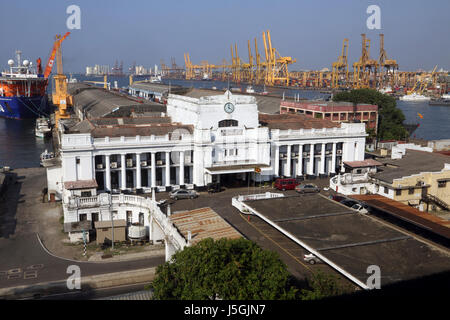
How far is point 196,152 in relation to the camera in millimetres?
45531

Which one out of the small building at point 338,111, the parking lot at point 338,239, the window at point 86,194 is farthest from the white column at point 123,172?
the small building at point 338,111

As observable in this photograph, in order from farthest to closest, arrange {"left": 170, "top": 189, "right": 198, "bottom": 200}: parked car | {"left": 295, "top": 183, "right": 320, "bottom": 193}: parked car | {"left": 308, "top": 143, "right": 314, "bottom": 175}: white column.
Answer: {"left": 308, "top": 143, "right": 314, "bottom": 175}: white column
{"left": 295, "top": 183, "right": 320, "bottom": 193}: parked car
{"left": 170, "top": 189, "right": 198, "bottom": 200}: parked car

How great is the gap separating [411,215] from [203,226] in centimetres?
1642

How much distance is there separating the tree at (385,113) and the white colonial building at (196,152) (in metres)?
32.9

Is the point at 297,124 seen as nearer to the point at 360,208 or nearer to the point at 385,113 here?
the point at 360,208

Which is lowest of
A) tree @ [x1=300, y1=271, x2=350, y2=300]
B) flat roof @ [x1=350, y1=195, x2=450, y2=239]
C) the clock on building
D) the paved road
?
the paved road

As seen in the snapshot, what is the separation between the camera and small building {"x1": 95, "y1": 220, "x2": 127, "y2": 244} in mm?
38094

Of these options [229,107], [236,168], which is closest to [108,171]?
[236,168]

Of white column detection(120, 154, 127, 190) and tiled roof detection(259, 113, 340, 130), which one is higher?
tiled roof detection(259, 113, 340, 130)

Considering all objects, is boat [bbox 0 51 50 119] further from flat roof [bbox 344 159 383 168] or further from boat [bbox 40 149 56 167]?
flat roof [bbox 344 159 383 168]

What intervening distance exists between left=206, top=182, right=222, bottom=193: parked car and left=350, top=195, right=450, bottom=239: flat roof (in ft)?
41.1

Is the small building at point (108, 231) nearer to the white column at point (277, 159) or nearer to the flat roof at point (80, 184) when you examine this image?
the flat roof at point (80, 184)

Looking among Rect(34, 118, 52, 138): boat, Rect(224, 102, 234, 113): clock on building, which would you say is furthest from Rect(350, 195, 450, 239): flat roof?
Rect(34, 118, 52, 138): boat
